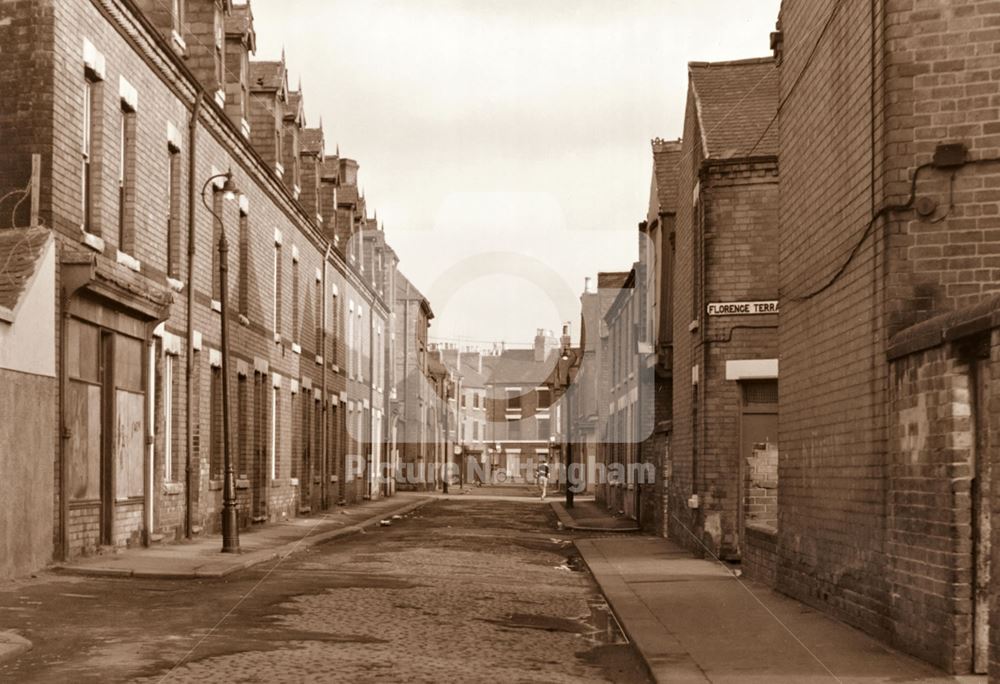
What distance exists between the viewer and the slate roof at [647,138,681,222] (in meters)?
25.6

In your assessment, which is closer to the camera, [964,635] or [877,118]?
[964,635]

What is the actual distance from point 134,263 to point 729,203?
9.06 metres

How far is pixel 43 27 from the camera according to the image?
15711 millimetres

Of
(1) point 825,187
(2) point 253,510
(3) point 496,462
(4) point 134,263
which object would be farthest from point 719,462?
(3) point 496,462

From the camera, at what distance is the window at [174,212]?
22.0 m

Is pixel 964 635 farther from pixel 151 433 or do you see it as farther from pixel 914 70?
pixel 151 433

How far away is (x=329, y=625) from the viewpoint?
11.3 m

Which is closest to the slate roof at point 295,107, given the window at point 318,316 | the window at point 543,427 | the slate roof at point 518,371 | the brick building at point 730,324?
the window at point 318,316

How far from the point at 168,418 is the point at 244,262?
22.3ft

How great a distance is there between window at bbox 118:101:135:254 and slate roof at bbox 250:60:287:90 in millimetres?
12307

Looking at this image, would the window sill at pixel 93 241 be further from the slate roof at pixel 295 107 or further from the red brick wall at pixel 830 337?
the slate roof at pixel 295 107

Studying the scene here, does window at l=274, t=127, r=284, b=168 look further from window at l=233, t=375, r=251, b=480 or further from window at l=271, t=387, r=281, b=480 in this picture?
window at l=233, t=375, r=251, b=480

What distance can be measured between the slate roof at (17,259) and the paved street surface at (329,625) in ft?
10.6

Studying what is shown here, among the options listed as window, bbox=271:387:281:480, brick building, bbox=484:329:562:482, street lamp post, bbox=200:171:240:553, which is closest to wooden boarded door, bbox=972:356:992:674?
street lamp post, bbox=200:171:240:553
